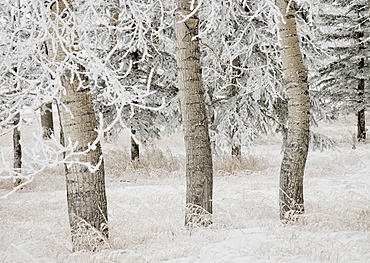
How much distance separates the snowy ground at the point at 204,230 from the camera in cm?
376

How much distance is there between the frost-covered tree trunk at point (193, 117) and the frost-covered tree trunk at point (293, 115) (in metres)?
1.18

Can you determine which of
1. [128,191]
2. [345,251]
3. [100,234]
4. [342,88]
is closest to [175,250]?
[100,234]

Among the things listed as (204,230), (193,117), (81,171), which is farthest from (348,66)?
(81,171)

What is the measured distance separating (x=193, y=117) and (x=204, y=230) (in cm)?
157

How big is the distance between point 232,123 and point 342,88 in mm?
9067

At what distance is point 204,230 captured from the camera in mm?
4527

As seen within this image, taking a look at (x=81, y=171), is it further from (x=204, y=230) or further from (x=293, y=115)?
(x=293, y=115)

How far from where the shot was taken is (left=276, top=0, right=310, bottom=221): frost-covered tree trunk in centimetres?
488

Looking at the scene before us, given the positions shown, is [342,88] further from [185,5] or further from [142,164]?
[185,5]

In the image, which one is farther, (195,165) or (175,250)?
(195,165)

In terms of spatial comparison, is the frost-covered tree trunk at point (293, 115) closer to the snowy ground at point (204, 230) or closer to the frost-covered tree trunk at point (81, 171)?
the snowy ground at point (204, 230)

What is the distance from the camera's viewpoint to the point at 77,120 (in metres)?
4.26

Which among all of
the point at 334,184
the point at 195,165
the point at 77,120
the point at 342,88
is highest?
the point at 342,88

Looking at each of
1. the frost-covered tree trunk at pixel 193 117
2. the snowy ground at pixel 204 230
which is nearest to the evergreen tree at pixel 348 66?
the snowy ground at pixel 204 230
